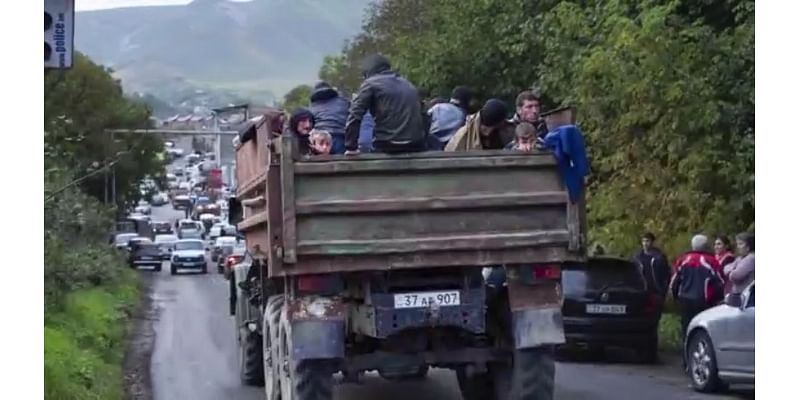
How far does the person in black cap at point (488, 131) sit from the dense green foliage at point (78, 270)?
3916 mm

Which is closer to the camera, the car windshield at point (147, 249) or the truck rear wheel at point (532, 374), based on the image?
the truck rear wheel at point (532, 374)

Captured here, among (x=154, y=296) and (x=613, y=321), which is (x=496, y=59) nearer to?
(x=613, y=321)

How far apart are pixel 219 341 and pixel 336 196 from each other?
12.6 metres

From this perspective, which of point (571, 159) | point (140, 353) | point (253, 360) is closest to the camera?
point (571, 159)

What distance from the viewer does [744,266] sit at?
14.8 metres

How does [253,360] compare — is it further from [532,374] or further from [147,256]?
[147,256]

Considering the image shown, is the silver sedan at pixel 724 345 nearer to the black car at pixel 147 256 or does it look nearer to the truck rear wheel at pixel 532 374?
the truck rear wheel at pixel 532 374

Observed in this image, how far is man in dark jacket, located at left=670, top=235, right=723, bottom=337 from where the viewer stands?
55.2 feet

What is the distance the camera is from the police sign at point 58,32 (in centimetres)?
921

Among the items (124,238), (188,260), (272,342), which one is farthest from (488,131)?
(124,238)

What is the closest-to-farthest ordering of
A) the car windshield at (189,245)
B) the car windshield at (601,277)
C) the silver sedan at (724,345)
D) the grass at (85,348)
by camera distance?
1. the grass at (85,348)
2. the silver sedan at (724,345)
3. the car windshield at (601,277)
4. the car windshield at (189,245)

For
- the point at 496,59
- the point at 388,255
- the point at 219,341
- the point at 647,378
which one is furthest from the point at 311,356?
the point at 496,59

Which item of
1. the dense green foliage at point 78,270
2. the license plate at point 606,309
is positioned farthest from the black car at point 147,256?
the license plate at point 606,309

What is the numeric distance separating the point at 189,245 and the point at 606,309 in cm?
4626
